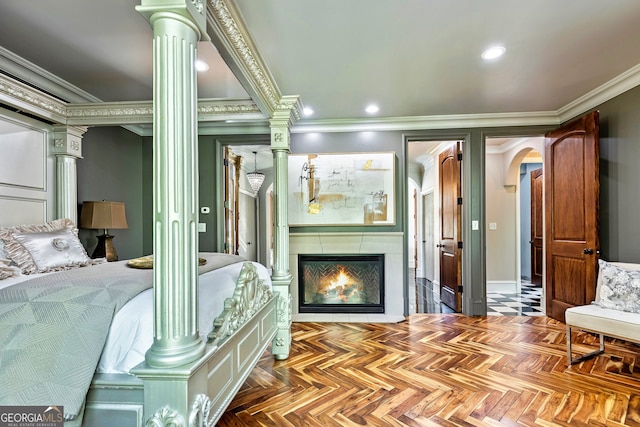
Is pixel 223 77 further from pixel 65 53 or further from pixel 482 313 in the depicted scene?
pixel 482 313

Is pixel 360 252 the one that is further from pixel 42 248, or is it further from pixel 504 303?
pixel 42 248

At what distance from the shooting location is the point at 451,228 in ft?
14.1

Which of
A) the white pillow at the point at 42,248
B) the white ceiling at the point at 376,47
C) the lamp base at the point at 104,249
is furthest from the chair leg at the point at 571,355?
the lamp base at the point at 104,249

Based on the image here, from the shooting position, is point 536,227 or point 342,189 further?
point 536,227

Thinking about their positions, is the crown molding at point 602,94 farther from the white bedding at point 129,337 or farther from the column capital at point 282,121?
the white bedding at point 129,337

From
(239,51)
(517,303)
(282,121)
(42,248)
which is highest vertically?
(239,51)

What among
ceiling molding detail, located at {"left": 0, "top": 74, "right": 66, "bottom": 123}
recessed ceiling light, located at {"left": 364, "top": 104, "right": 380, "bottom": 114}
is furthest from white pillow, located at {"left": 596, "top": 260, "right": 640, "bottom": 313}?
ceiling molding detail, located at {"left": 0, "top": 74, "right": 66, "bottom": 123}

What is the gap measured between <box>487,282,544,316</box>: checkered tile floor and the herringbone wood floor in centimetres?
74

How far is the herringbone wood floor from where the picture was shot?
6.18ft

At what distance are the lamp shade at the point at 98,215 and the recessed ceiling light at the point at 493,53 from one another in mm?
3540

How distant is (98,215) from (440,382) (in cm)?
328

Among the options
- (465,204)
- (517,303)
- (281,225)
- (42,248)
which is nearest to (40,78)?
(42,248)

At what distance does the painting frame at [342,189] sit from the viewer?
3.90m

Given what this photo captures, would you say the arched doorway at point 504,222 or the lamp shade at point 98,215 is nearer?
the lamp shade at point 98,215
